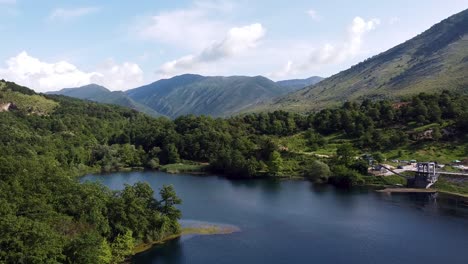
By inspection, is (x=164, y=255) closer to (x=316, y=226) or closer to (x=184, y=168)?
(x=316, y=226)

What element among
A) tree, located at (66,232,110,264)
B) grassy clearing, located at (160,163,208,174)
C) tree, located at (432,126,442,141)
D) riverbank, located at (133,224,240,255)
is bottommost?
riverbank, located at (133,224,240,255)

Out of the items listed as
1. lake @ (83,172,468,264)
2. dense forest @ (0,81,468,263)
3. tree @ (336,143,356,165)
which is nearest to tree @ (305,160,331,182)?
dense forest @ (0,81,468,263)

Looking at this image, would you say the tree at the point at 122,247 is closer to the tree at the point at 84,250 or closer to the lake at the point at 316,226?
the lake at the point at 316,226

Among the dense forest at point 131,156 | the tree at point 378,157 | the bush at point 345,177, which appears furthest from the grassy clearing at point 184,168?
the tree at point 378,157

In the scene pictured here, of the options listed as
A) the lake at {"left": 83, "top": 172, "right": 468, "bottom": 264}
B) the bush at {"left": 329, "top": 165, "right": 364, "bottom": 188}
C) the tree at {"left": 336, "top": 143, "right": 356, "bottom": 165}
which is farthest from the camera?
the tree at {"left": 336, "top": 143, "right": 356, "bottom": 165}

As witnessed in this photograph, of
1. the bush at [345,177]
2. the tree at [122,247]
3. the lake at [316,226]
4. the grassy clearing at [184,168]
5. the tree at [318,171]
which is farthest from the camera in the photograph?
the grassy clearing at [184,168]

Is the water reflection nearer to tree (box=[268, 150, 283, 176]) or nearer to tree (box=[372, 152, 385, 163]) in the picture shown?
tree (box=[268, 150, 283, 176])
